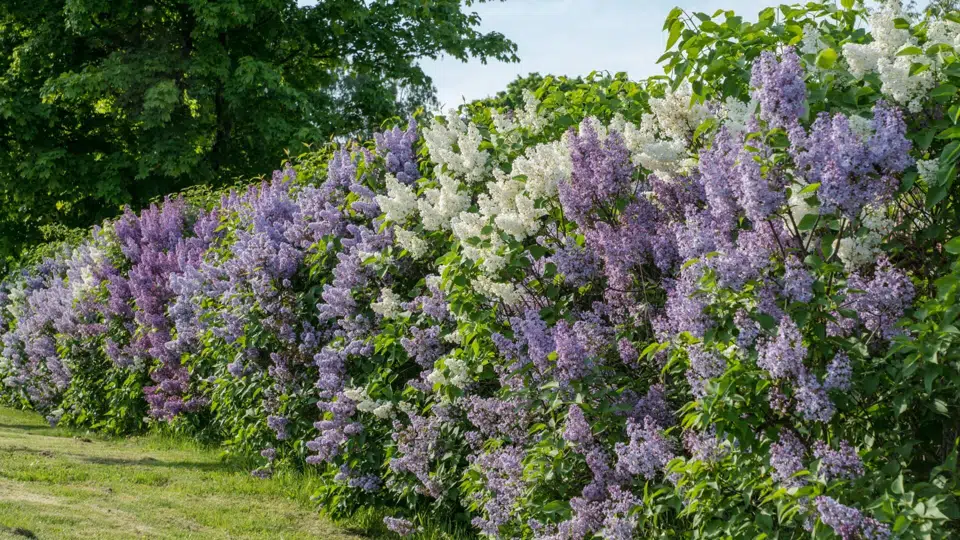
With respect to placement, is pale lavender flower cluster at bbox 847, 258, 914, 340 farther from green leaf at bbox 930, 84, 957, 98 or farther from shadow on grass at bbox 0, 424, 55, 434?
shadow on grass at bbox 0, 424, 55, 434

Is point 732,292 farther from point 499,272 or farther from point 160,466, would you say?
point 160,466

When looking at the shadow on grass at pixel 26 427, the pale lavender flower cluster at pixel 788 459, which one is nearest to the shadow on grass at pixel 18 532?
the pale lavender flower cluster at pixel 788 459

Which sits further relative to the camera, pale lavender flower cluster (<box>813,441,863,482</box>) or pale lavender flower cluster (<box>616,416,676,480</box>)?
pale lavender flower cluster (<box>616,416,676,480</box>)

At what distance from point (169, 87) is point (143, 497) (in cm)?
1477

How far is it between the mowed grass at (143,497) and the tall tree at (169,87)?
39.3 feet

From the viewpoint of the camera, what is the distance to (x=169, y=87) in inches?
831

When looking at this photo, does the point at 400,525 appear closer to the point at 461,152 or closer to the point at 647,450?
the point at 461,152

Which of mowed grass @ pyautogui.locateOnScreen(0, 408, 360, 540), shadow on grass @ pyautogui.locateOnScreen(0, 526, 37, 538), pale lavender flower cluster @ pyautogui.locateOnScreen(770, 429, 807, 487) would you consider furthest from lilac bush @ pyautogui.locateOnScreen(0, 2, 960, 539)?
shadow on grass @ pyautogui.locateOnScreen(0, 526, 37, 538)

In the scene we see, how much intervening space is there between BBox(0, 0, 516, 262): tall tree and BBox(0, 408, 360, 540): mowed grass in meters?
12.0

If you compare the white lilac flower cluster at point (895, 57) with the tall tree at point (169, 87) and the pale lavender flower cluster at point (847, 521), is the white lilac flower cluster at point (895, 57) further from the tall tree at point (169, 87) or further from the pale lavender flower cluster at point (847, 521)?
the tall tree at point (169, 87)

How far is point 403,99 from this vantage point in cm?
6375

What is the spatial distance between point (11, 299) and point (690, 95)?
52.3ft

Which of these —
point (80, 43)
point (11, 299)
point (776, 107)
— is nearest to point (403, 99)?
point (80, 43)

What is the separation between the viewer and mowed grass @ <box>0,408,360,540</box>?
22.1 ft
